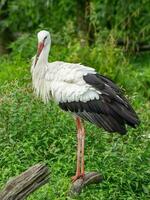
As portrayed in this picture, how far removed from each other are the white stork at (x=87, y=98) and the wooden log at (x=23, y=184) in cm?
113

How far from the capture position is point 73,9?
1293 cm

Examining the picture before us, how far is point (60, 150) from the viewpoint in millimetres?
7238

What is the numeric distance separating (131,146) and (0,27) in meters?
6.06

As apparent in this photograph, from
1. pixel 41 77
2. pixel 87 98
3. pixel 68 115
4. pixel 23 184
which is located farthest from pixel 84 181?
pixel 68 115

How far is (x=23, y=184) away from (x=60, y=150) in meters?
2.03

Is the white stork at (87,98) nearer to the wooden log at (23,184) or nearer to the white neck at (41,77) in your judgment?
the white neck at (41,77)

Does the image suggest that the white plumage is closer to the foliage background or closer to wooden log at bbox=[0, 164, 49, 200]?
the foliage background

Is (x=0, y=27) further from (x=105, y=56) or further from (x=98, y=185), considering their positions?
(x=98, y=185)

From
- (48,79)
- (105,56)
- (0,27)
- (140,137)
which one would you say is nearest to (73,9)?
(0,27)

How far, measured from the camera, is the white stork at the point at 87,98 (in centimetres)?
635

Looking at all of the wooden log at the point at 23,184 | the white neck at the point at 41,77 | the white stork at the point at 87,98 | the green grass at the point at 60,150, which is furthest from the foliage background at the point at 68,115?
the wooden log at the point at 23,184

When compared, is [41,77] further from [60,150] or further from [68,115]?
[68,115]

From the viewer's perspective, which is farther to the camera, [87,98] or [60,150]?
[60,150]

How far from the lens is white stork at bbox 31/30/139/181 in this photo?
20.8 ft
